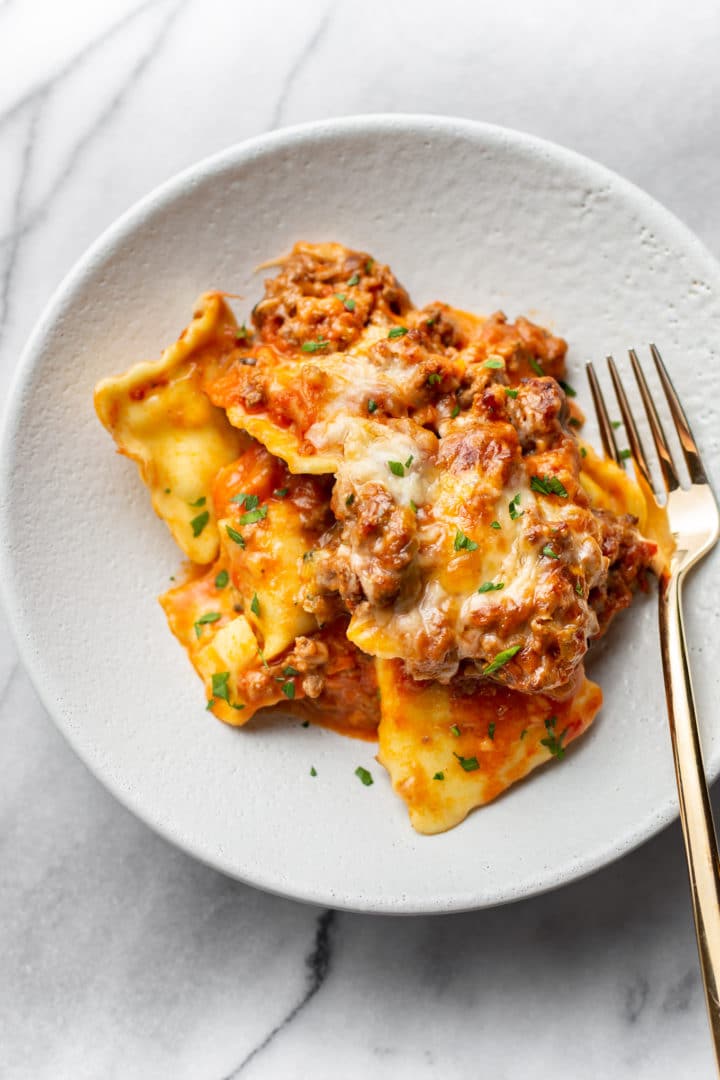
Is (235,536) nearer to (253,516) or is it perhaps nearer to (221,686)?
(253,516)

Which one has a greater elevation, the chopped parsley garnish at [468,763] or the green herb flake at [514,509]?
the green herb flake at [514,509]

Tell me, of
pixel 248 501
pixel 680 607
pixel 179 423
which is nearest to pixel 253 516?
pixel 248 501

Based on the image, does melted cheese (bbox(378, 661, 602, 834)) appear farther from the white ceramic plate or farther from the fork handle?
the fork handle

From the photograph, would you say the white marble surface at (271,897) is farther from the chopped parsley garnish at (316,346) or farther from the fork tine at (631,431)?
the chopped parsley garnish at (316,346)

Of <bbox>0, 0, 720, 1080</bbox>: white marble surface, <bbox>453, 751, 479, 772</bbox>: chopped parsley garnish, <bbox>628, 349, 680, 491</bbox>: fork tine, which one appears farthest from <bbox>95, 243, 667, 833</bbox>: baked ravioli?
<bbox>0, 0, 720, 1080</bbox>: white marble surface

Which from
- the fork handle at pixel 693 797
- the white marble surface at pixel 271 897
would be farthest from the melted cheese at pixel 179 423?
the fork handle at pixel 693 797

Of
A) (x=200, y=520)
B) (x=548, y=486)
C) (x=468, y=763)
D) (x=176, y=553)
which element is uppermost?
(x=548, y=486)
